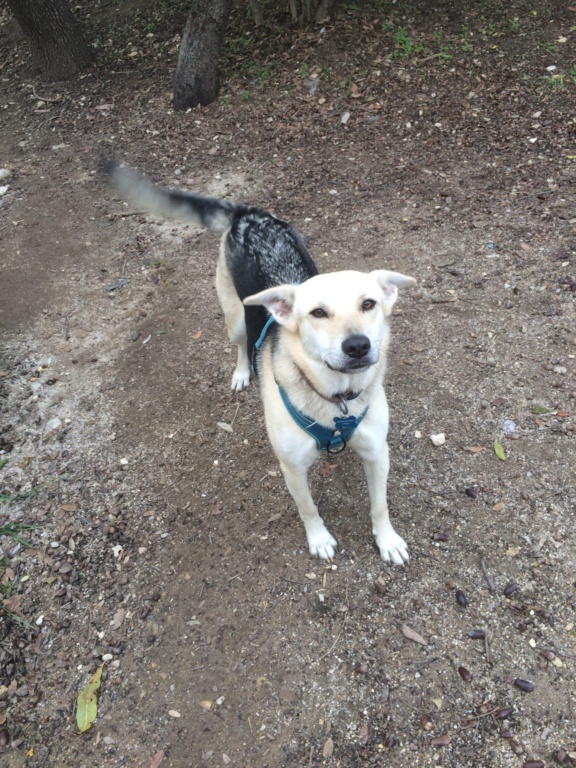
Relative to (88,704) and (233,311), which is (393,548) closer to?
(88,704)

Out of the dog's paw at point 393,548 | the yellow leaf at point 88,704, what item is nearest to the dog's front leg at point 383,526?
the dog's paw at point 393,548

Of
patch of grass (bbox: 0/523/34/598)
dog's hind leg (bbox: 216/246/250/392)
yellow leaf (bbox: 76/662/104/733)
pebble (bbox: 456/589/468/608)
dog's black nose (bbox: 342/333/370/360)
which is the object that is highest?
dog's black nose (bbox: 342/333/370/360)

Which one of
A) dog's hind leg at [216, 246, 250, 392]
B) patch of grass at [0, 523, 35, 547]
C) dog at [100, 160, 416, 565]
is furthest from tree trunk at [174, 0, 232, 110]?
patch of grass at [0, 523, 35, 547]

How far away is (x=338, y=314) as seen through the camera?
2512mm

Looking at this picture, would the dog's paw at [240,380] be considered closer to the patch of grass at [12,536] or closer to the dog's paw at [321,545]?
the dog's paw at [321,545]

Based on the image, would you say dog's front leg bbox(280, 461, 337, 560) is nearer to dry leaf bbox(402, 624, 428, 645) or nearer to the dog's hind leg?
dry leaf bbox(402, 624, 428, 645)

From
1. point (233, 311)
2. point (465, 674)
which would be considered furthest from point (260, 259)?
point (465, 674)

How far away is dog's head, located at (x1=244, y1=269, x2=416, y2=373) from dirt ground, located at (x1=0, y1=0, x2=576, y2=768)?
145cm

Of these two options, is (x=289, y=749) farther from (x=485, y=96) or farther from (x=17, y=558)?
(x=485, y=96)

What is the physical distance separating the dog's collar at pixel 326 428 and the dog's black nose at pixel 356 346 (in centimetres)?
43

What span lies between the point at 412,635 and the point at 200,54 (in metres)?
7.93

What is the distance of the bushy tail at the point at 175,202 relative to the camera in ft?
13.0

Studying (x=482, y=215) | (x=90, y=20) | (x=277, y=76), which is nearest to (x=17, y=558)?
(x=482, y=215)

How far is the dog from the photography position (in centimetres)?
253
